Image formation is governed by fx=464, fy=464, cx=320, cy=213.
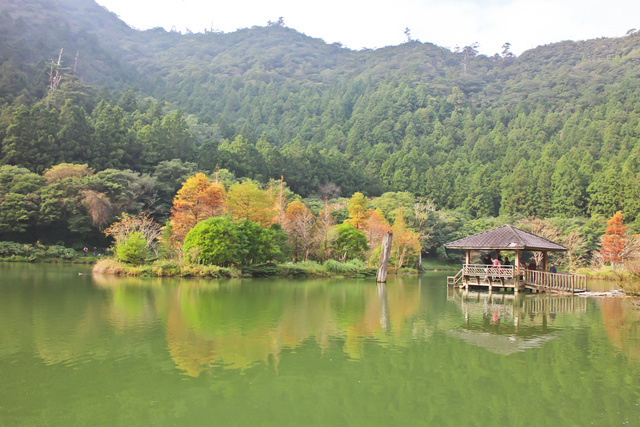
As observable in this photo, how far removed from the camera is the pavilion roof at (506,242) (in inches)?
864

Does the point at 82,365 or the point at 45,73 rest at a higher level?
the point at 45,73

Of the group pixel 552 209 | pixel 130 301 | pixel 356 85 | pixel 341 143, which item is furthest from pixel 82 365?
pixel 356 85

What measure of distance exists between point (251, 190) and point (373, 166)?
48552 mm

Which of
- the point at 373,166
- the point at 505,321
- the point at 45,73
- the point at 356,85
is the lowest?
the point at 505,321

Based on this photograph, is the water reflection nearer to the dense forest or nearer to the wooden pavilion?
the wooden pavilion

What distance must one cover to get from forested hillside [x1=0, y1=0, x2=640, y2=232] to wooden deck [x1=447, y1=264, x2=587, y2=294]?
3689cm

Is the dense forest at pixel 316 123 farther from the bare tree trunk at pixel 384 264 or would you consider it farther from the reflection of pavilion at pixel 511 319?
the reflection of pavilion at pixel 511 319

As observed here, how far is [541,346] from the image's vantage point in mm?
9695

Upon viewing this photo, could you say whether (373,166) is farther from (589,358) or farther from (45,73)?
(589,358)

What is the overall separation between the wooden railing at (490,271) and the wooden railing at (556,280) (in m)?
1.19

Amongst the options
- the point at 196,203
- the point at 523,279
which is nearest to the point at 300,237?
the point at 196,203

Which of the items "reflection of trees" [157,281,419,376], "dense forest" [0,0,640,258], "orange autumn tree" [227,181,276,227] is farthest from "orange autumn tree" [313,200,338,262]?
"dense forest" [0,0,640,258]

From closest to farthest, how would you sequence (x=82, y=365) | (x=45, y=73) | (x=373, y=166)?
(x=82, y=365), (x=45, y=73), (x=373, y=166)

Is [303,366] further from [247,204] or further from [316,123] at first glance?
[316,123]
